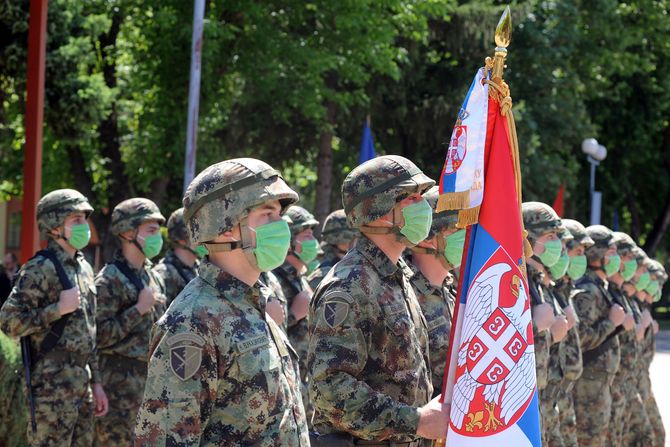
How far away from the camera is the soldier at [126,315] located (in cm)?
809

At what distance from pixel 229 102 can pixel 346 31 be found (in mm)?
2597

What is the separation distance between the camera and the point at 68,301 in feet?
24.2

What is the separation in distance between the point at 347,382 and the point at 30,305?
3681 millimetres

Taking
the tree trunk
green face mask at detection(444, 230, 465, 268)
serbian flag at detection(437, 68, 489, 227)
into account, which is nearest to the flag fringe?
serbian flag at detection(437, 68, 489, 227)

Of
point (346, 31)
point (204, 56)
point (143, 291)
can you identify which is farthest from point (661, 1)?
point (143, 291)

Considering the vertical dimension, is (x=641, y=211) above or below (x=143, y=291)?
below

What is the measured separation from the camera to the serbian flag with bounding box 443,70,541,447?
14.5 ft

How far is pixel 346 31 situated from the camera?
1867 cm

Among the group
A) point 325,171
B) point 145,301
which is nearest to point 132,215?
point 145,301

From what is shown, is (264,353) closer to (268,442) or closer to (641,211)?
(268,442)

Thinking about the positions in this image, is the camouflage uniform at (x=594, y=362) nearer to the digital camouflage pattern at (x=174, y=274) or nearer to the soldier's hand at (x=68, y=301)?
the digital camouflage pattern at (x=174, y=274)

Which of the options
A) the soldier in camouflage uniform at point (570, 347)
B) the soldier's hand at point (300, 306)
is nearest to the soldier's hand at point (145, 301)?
the soldier's hand at point (300, 306)

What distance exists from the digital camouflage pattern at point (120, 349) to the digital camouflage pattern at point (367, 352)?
3719 millimetres

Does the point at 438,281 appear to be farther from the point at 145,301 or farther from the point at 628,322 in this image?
the point at 628,322
